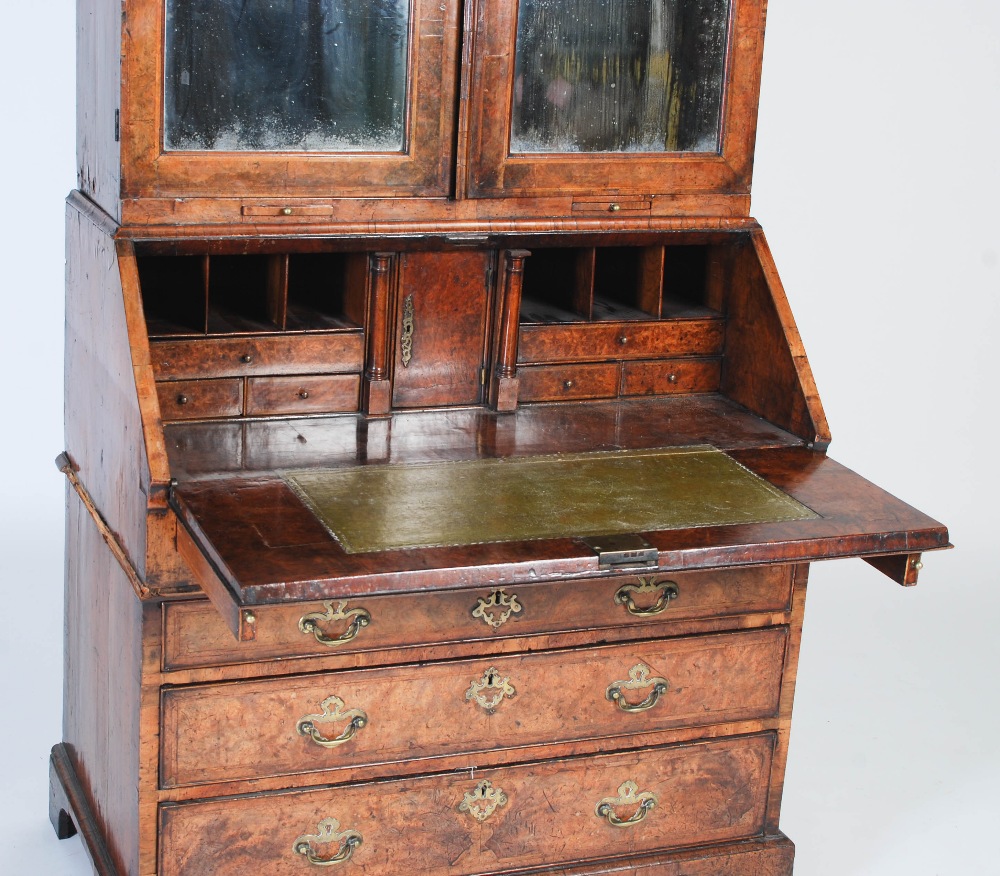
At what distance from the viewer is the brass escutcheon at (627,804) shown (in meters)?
3.60

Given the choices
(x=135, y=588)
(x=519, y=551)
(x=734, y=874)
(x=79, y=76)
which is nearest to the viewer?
(x=519, y=551)

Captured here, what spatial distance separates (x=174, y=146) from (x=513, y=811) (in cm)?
140

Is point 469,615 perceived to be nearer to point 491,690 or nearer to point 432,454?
point 491,690

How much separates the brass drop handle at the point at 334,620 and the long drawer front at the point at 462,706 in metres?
0.09

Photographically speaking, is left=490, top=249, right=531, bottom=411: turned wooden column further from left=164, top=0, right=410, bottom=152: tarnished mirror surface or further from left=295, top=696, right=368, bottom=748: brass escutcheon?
left=295, top=696, right=368, bottom=748: brass escutcheon

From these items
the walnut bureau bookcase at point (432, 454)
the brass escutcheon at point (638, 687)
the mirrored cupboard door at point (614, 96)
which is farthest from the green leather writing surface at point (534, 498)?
the mirrored cupboard door at point (614, 96)

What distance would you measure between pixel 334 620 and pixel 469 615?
262 mm

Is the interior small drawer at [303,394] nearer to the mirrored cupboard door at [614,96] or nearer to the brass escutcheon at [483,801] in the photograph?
the mirrored cupboard door at [614,96]

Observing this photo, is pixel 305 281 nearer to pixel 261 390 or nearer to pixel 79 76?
pixel 261 390

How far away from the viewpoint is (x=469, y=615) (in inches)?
131

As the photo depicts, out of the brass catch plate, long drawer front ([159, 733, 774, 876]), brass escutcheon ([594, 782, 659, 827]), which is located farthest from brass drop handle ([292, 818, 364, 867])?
the brass catch plate

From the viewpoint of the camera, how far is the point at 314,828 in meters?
3.38

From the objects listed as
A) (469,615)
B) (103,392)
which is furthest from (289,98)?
(469,615)

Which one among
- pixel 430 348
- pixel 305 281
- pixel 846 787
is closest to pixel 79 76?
pixel 305 281
